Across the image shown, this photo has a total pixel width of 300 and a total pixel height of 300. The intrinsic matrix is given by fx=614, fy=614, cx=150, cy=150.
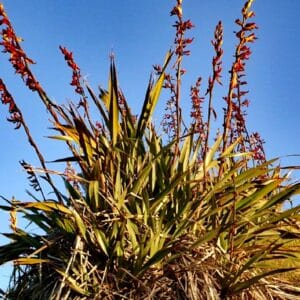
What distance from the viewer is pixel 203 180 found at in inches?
166

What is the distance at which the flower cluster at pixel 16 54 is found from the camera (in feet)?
14.6

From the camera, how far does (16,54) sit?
445 centimetres

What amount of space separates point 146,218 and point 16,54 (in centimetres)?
153

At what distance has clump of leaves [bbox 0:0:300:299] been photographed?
384 centimetres

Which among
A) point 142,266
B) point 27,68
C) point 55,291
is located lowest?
point 55,291

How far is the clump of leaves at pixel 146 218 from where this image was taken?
3.84 meters

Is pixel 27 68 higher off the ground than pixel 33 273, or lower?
higher

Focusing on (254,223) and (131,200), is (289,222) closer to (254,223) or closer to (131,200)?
(254,223)

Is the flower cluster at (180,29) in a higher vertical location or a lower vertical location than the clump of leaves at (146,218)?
higher

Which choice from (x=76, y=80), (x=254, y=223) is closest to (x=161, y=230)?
(x=254, y=223)

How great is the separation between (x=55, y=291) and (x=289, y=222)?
5.87 feet

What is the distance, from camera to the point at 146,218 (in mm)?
4062

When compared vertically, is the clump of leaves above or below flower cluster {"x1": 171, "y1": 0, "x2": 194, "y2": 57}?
below

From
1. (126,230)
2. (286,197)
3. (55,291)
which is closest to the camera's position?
(55,291)
